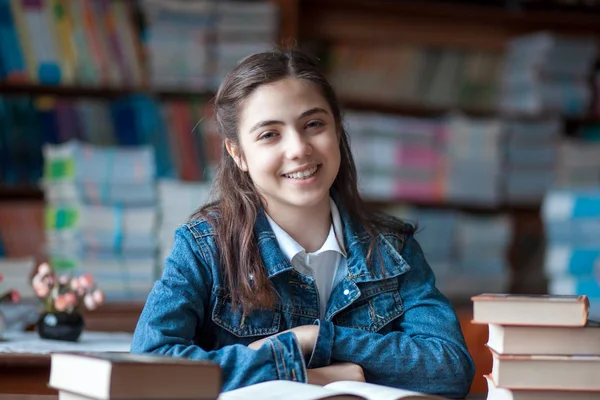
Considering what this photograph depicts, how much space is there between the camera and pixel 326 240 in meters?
1.63

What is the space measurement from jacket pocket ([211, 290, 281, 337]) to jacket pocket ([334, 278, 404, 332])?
127 mm

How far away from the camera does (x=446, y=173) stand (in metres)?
3.59

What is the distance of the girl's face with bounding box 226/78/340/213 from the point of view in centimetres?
152

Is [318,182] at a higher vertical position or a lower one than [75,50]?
lower

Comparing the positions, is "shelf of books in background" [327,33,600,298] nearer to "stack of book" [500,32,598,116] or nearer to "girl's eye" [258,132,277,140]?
"stack of book" [500,32,598,116]

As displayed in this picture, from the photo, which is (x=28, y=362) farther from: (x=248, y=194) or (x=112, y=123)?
(x=112, y=123)

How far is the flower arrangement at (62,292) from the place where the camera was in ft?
6.36

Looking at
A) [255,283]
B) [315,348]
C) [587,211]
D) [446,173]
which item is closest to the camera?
[315,348]

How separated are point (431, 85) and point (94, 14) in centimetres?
140

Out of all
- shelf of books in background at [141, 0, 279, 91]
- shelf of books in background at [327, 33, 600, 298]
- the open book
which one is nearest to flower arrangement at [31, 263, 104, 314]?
the open book

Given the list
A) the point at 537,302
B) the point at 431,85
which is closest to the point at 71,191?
the point at 431,85

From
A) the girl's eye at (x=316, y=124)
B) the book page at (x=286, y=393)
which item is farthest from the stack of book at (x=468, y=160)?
the book page at (x=286, y=393)

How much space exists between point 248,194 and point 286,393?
1.98 feet

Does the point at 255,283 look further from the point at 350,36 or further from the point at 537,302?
the point at 350,36
